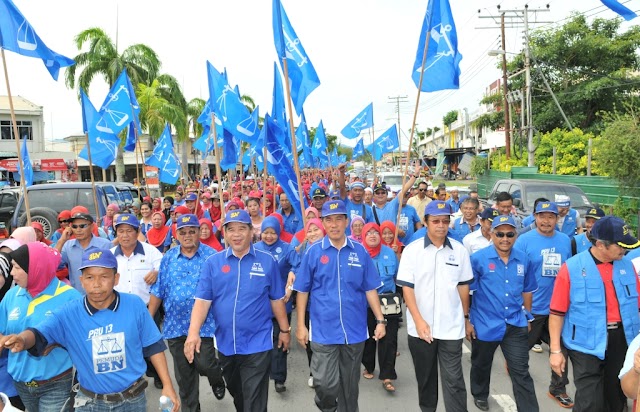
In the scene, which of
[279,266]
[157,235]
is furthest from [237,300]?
[157,235]

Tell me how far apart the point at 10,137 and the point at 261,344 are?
160 feet

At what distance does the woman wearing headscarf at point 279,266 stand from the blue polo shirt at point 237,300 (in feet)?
3.24

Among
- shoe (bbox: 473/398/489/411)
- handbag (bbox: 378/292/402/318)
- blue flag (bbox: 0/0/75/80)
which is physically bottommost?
shoe (bbox: 473/398/489/411)

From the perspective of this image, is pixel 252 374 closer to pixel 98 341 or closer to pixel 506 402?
pixel 98 341

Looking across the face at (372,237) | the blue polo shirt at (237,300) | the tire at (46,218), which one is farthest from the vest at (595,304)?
the tire at (46,218)

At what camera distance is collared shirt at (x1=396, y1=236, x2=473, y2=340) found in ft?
13.5

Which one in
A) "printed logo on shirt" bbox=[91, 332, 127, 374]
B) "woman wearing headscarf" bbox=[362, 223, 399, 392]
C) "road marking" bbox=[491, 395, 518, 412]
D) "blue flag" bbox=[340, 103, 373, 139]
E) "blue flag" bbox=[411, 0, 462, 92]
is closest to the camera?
"printed logo on shirt" bbox=[91, 332, 127, 374]

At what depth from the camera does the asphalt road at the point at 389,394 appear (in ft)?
16.1

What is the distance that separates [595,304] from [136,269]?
3.96m

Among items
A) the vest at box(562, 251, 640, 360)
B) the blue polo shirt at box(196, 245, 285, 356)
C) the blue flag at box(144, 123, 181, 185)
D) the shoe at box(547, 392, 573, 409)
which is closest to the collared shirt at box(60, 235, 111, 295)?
the blue polo shirt at box(196, 245, 285, 356)

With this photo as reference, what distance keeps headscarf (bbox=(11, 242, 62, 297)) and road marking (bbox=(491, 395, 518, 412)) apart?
4002mm

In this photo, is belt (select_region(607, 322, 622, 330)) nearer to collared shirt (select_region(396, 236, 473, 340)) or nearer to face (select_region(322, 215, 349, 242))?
collared shirt (select_region(396, 236, 473, 340))

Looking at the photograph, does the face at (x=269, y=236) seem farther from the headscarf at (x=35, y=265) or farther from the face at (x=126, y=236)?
the headscarf at (x=35, y=265)

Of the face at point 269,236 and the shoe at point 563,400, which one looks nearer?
the shoe at point 563,400
